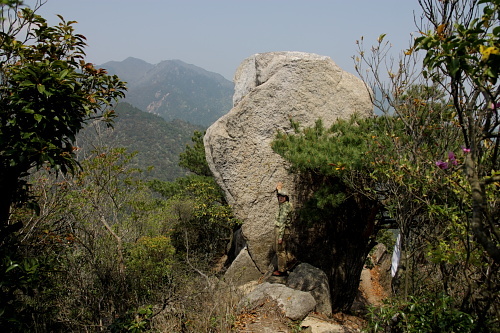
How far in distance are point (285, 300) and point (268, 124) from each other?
4.21m

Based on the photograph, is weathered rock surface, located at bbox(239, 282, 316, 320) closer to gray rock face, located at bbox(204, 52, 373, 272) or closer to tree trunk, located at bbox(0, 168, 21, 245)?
gray rock face, located at bbox(204, 52, 373, 272)

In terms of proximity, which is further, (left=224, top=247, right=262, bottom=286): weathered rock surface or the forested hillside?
the forested hillside

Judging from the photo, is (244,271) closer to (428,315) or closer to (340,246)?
(340,246)

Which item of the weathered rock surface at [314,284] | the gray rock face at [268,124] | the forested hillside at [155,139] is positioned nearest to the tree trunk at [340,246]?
the weathered rock surface at [314,284]

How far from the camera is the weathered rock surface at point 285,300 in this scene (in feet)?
17.1

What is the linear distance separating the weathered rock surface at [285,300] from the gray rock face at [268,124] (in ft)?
8.72

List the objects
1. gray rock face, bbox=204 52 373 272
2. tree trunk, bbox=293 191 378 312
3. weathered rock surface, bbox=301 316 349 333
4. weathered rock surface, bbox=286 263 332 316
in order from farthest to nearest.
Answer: gray rock face, bbox=204 52 373 272 < tree trunk, bbox=293 191 378 312 < weathered rock surface, bbox=286 263 332 316 < weathered rock surface, bbox=301 316 349 333

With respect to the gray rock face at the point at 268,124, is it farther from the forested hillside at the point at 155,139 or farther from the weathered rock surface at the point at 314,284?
the forested hillside at the point at 155,139

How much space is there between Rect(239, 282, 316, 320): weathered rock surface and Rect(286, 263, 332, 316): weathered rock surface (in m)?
0.78

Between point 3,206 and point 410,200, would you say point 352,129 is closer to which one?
point 410,200

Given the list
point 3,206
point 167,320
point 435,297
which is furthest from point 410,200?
point 3,206

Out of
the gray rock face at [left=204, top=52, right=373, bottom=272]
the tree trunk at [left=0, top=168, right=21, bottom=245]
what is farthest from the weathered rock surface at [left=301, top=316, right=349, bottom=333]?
the tree trunk at [left=0, top=168, right=21, bottom=245]

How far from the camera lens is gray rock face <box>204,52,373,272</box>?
324 inches

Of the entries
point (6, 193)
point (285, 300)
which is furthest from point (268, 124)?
point (6, 193)
